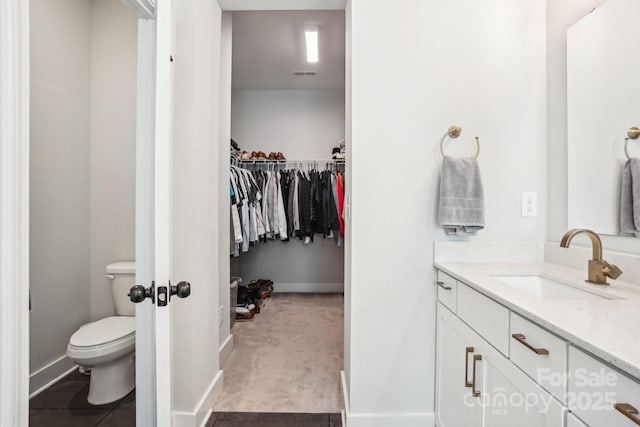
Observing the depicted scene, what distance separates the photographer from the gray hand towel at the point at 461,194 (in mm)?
1356

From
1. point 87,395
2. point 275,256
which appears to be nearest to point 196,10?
point 87,395

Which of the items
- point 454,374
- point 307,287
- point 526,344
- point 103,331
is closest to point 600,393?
point 526,344

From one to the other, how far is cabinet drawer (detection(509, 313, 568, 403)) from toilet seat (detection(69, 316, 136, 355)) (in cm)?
177

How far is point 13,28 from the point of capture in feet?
2.23

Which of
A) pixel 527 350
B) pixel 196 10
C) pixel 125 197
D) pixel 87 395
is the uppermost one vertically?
pixel 196 10

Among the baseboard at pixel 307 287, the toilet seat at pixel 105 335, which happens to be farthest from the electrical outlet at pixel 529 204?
the baseboard at pixel 307 287

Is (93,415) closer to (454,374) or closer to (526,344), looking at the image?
(454,374)

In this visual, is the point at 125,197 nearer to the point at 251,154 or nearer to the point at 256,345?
the point at 256,345

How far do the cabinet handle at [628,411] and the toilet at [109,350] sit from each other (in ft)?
6.19

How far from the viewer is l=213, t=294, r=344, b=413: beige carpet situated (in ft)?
5.49

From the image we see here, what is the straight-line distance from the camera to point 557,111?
1.41m

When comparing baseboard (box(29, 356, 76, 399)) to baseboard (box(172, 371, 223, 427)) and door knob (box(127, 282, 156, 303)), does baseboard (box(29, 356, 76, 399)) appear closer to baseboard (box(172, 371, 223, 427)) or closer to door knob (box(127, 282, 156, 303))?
baseboard (box(172, 371, 223, 427))

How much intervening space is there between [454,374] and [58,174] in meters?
2.15

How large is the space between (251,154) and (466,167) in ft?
9.12
